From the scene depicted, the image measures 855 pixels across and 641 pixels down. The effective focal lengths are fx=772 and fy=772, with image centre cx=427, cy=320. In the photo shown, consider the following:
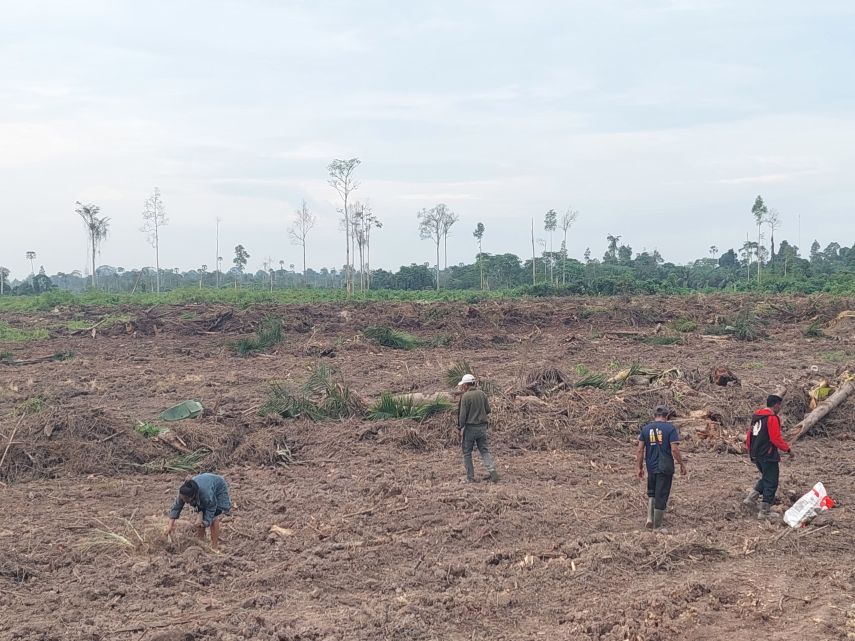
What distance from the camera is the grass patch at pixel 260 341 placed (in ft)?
76.6

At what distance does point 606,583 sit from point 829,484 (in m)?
4.64

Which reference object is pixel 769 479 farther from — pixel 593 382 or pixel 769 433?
pixel 593 382

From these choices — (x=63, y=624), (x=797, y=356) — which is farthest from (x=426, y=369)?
(x=63, y=624)

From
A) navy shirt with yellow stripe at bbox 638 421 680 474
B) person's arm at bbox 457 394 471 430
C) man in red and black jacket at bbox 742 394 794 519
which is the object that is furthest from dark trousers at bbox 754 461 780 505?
person's arm at bbox 457 394 471 430

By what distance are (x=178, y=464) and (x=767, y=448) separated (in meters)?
7.72

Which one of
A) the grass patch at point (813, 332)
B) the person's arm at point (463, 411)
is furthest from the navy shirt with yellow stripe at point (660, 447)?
the grass patch at point (813, 332)

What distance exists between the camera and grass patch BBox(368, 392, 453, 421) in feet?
42.2

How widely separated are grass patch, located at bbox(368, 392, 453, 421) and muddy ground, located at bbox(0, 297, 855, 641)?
14.2 inches

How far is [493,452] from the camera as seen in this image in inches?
455

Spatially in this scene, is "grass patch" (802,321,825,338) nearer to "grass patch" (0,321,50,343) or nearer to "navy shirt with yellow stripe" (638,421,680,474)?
"navy shirt with yellow stripe" (638,421,680,474)

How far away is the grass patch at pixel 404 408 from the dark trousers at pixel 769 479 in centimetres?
551

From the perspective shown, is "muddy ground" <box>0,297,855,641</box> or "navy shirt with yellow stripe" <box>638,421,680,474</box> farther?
"navy shirt with yellow stripe" <box>638,421,680,474</box>

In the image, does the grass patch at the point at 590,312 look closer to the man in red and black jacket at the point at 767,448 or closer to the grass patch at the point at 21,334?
the grass patch at the point at 21,334

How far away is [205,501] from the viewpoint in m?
7.39
